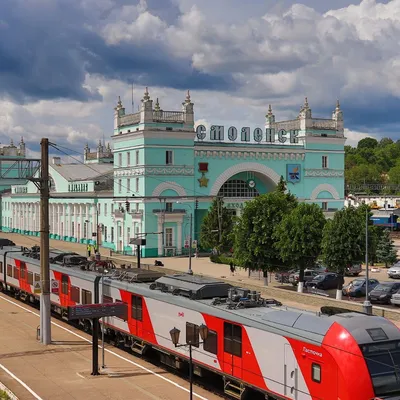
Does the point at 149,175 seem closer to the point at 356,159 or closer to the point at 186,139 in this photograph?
the point at 186,139

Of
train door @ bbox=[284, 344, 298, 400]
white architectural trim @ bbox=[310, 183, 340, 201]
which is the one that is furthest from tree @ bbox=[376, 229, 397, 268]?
train door @ bbox=[284, 344, 298, 400]

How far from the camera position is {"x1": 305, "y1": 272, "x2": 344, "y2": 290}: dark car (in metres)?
44.8

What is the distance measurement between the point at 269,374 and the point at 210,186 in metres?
48.8

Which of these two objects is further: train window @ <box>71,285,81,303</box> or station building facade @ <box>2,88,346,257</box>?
station building facade @ <box>2,88,346,257</box>

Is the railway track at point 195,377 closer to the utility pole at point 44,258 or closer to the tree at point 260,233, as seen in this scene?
the utility pole at point 44,258

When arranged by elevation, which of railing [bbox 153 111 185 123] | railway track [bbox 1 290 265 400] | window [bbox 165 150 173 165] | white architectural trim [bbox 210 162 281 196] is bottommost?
railway track [bbox 1 290 265 400]

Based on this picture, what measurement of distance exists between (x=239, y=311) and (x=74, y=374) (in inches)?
269

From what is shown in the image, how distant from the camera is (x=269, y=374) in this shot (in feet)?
56.3

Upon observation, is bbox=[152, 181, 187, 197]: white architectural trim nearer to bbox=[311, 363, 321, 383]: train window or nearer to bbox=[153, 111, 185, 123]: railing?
bbox=[153, 111, 185, 123]: railing

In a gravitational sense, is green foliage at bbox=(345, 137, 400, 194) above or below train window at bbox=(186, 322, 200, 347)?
above

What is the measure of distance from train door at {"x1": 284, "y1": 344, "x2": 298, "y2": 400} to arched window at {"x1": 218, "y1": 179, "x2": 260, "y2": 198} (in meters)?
51.3

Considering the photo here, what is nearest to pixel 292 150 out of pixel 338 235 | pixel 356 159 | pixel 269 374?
pixel 338 235

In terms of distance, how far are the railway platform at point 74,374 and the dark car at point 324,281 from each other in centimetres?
1943

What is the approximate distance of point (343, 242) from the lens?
39.8 meters
